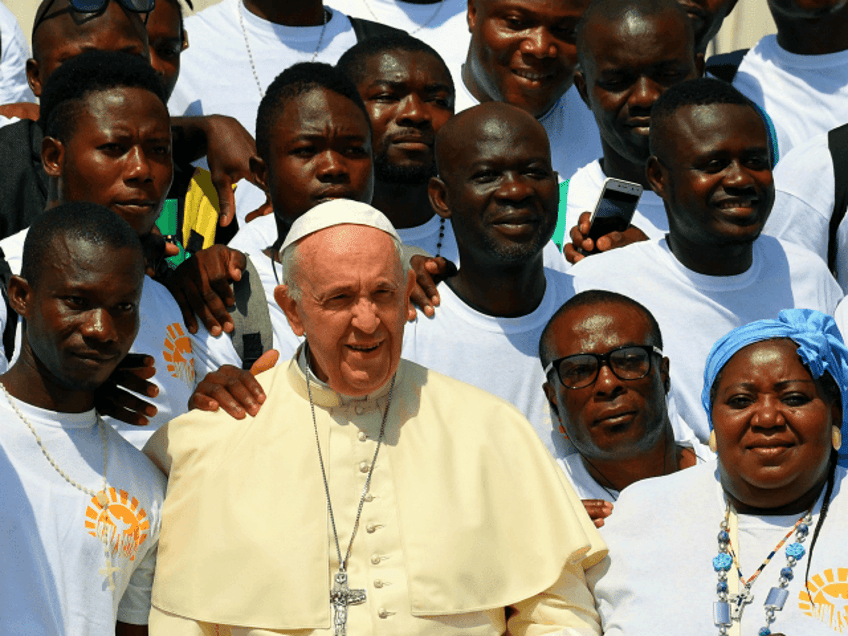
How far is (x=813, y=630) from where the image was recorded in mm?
4492

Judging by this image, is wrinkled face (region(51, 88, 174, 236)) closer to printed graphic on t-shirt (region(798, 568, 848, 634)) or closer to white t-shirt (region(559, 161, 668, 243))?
white t-shirt (region(559, 161, 668, 243))

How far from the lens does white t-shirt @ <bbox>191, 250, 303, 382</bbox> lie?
5.64 metres

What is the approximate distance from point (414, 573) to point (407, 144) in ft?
8.32

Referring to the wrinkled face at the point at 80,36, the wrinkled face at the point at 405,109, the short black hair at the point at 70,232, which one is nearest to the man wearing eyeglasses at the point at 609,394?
the wrinkled face at the point at 405,109

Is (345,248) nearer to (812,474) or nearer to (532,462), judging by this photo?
(532,462)

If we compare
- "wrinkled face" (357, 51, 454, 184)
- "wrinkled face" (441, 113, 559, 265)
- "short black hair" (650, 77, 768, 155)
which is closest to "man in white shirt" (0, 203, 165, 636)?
"wrinkled face" (441, 113, 559, 265)

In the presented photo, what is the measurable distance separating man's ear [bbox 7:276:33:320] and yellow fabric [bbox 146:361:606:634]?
0.60 metres

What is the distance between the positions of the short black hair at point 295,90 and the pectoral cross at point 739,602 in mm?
2570

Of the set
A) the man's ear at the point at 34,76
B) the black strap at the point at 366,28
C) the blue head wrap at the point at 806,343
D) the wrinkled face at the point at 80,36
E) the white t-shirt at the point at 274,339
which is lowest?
the blue head wrap at the point at 806,343

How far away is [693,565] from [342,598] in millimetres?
1125

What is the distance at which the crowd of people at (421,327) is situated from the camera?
15.3ft

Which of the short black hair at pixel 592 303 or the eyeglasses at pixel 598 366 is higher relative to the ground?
the short black hair at pixel 592 303

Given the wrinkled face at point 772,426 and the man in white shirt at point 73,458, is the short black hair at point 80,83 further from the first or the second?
the wrinkled face at point 772,426

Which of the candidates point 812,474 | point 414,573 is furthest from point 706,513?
point 414,573
